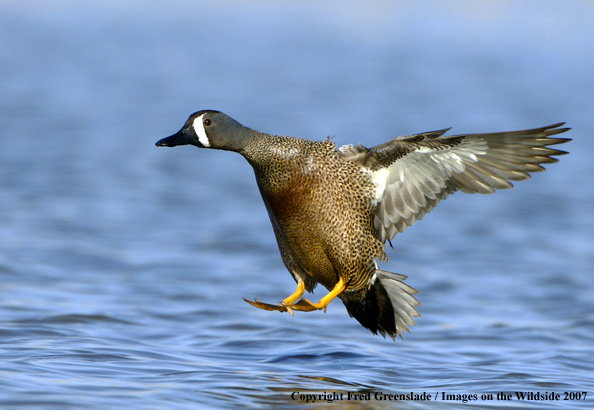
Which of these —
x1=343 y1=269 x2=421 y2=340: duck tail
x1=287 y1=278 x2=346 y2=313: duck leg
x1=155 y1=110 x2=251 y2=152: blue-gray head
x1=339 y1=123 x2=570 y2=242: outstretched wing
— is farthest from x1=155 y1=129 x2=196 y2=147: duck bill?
x1=343 y1=269 x2=421 y2=340: duck tail

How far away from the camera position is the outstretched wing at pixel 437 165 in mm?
5570

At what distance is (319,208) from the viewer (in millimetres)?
5609

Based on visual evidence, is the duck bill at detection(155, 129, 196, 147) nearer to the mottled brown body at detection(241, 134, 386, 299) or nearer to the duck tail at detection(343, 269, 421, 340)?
the mottled brown body at detection(241, 134, 386, 299)

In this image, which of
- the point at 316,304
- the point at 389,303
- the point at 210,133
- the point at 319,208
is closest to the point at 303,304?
the point at 316,304

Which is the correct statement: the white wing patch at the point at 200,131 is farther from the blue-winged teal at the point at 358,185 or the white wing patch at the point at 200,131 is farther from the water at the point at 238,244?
the water at the point at 238,244

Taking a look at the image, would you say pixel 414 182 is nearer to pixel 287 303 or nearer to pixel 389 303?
pixel 389 303

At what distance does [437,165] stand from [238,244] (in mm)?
5018

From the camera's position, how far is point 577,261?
34.2 ft

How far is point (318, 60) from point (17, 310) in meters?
20.5

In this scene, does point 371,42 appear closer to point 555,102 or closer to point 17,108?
point 555,102

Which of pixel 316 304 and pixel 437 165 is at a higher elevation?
pixel 437 165

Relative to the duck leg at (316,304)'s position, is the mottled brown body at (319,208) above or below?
above

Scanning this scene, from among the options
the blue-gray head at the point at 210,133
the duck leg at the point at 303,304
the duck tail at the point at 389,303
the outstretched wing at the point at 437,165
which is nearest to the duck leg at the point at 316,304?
the duck leg at the point at 303,304

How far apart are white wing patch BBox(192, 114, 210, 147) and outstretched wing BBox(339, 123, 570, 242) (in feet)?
3.27
